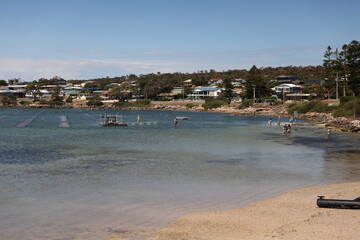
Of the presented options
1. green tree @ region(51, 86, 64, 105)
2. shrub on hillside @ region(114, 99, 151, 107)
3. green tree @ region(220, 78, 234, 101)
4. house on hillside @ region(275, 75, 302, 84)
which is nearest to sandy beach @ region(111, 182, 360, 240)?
green tree @ region(220, 78, 234, 101)

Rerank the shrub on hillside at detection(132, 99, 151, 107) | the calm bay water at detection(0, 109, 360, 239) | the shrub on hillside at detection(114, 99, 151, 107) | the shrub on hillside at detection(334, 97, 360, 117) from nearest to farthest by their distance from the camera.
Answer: the calm bay water at detection(0, 109, 360, 239)
the shrub on hillside at detection(334, 97, 360, 117)
the shrub on hillside at detection(132, 99, 151, 107)
the shrub on hillside at detection(114, 99, 151, 107)

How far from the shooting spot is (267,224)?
1423 cm

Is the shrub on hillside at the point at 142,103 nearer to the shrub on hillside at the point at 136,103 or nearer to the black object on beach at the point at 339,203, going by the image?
the shrub on hillside at the point at 136,103

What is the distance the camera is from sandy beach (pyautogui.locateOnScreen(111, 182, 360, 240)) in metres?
12.9

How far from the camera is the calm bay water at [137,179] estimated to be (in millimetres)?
15305

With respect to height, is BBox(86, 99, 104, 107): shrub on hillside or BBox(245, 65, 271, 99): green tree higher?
BBox(245, 65, 271, 99): green tree

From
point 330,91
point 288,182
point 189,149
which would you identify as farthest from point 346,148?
point 330,91

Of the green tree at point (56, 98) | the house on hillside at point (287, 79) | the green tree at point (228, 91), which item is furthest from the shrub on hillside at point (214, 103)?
the green tree at point (56, 98)

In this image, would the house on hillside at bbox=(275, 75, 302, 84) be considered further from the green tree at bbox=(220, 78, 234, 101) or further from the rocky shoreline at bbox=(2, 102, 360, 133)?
the rocky shoreline at bbox=(2, 102, 360, 133)

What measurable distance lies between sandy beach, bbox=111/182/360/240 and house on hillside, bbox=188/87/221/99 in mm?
143291

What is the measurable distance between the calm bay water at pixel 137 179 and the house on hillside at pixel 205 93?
118 metres

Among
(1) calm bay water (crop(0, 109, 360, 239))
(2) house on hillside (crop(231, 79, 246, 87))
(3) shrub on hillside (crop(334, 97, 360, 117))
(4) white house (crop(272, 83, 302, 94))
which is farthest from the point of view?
(2) house on hillside (crop(231, 79, 246, 87))

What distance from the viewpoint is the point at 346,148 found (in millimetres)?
38344

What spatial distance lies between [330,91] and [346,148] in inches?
3156
